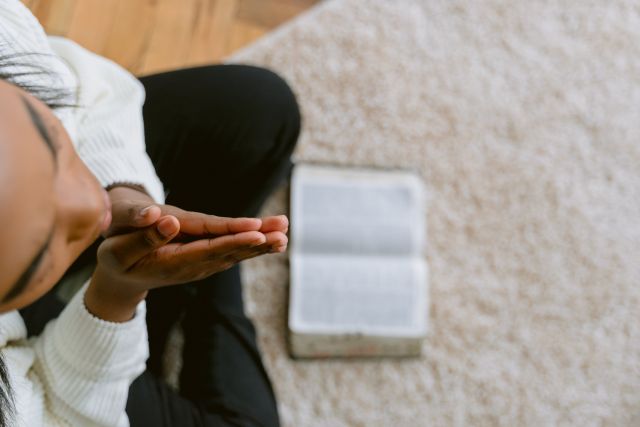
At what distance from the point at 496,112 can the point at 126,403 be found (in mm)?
787

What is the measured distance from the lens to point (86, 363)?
54 cm

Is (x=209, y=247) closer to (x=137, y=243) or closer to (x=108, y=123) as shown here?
(x=137, y=243)

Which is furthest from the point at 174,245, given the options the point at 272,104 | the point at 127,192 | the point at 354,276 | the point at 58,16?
the point at 58,16

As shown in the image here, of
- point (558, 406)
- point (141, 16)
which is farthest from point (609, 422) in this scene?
point (141, 16)

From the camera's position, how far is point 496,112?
1.10 m

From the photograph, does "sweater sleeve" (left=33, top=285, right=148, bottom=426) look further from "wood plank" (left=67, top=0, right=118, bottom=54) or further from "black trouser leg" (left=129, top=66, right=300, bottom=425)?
"wood plank" (left=67, top=0, right=118, bottom=54)

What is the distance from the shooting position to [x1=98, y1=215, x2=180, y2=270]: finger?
41 cm

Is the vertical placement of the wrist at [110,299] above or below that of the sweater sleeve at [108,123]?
below

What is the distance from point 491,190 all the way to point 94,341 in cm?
73

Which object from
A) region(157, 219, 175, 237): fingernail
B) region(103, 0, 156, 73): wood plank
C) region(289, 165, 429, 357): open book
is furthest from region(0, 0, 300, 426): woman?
region(103, 0, 156, 73): wood plank

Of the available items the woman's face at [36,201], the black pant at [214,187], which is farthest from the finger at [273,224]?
the black pant at [214,187]

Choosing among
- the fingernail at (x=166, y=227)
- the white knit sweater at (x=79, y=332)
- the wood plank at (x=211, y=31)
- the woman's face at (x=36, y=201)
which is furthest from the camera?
the wood plank at (x=211, y=31)

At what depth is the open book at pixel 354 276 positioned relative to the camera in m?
0.95

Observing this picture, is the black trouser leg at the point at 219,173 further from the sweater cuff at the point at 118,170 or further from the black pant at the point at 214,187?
the sweater cuff at the point at 118,170
